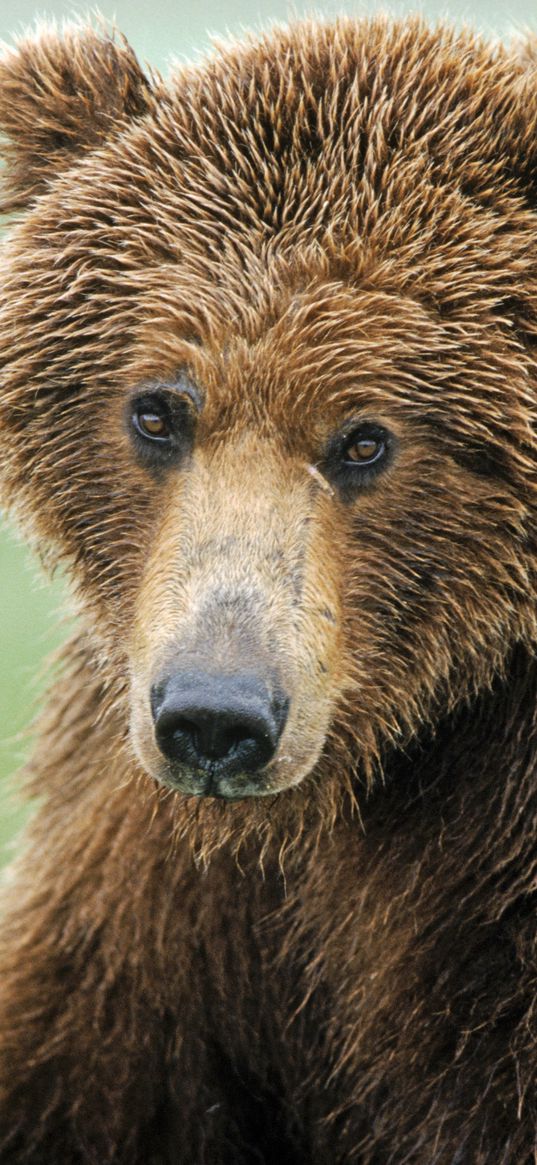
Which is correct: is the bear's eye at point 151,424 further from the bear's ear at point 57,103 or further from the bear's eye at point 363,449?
the bear's ear at point 57,103

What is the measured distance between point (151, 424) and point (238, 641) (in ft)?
2.42

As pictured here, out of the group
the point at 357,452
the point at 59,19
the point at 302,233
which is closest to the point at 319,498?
the point at 357,452

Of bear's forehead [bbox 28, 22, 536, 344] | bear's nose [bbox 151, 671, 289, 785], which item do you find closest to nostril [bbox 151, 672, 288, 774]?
bear's nose [bbox 151, 671, 289, 785]

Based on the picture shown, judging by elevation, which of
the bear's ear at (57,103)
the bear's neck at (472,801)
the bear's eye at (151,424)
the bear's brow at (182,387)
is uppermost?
the bear's ear at (57,103)

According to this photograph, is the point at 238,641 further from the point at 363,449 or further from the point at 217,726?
the point at 363,449

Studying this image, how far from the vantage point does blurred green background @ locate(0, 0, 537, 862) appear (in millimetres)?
5008

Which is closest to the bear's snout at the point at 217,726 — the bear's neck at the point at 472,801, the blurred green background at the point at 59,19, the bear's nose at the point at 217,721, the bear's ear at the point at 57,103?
the bear's nose at the point at 217,721

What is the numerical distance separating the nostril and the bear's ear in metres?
1.49

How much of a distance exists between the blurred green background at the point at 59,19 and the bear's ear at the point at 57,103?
167 millimetres

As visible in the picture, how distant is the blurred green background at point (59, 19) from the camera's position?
197 inches

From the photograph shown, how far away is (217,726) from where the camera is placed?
3.81m

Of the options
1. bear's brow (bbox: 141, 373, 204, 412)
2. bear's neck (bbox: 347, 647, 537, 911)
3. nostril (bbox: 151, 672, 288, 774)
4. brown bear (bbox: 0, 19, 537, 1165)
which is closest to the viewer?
nostril (bbox: 151, 672, 288, 774)

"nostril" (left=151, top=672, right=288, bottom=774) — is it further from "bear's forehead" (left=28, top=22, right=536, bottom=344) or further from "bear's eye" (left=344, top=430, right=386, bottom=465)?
"bear's forehead" (left=28, top=22, right=536, bottom=344)

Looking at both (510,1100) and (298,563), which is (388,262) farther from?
(510,1100)
